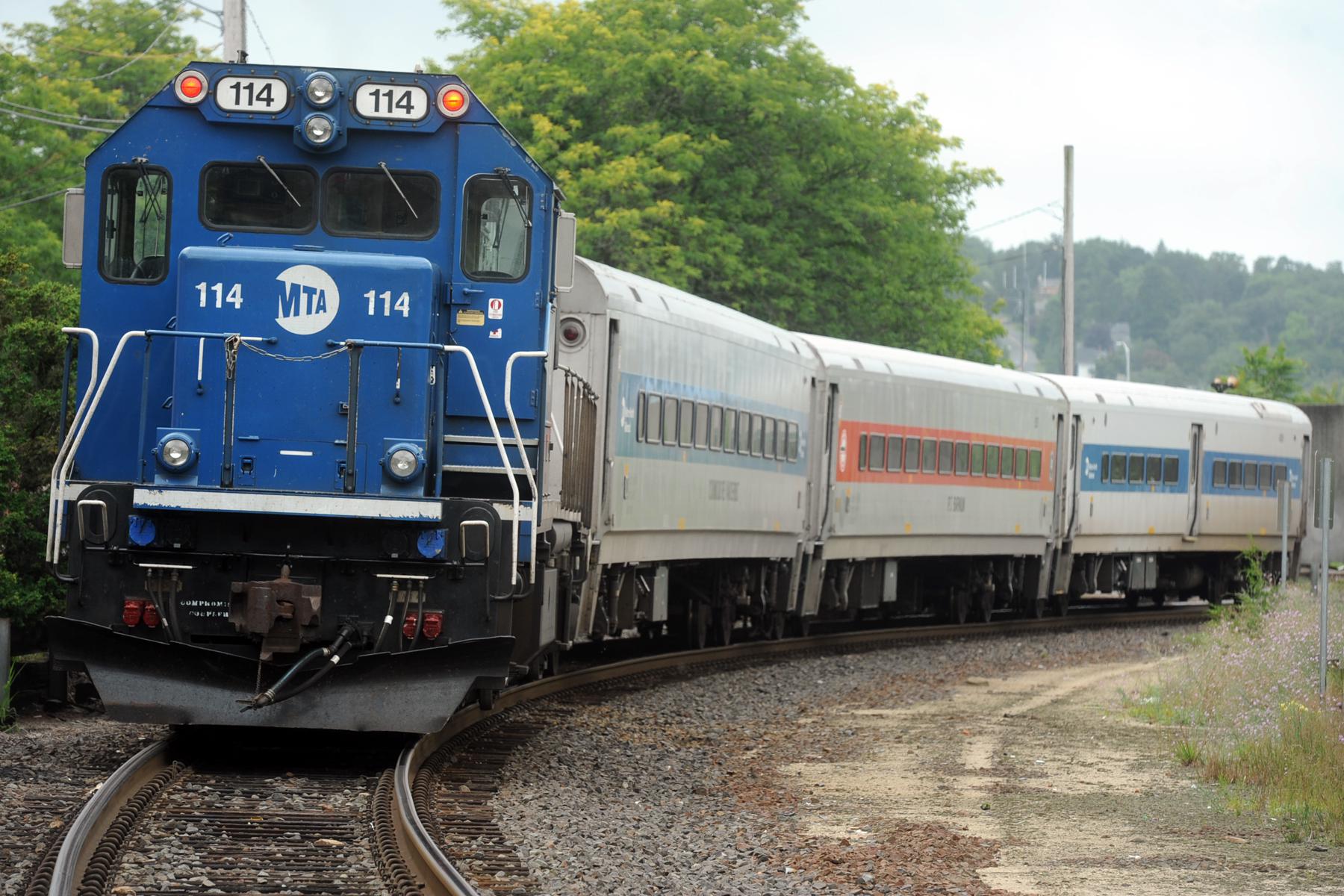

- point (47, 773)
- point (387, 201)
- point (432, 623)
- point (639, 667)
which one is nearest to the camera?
point (47, 773)

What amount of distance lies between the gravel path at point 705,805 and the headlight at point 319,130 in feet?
12.5

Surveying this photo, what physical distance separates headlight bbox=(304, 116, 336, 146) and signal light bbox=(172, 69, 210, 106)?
65 cm

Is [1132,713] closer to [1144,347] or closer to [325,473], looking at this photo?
[325,473]

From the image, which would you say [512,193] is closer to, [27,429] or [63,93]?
[27,429]

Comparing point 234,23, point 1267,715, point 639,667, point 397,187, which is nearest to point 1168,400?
point 639,667

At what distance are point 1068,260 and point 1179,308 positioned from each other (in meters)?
143

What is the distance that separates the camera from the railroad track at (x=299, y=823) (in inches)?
305

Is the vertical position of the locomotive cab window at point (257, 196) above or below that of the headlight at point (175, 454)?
above

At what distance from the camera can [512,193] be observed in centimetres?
1102

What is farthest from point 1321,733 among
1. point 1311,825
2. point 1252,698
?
point 1252,698

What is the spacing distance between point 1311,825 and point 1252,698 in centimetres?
470

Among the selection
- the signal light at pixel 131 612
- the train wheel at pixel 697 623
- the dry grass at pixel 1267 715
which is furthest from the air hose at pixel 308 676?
the train wheel at pixel 697 623

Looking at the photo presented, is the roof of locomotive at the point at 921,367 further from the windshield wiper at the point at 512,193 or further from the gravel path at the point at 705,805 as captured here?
the windshield wiper at the point at 512,193

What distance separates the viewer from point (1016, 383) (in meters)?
28.1
